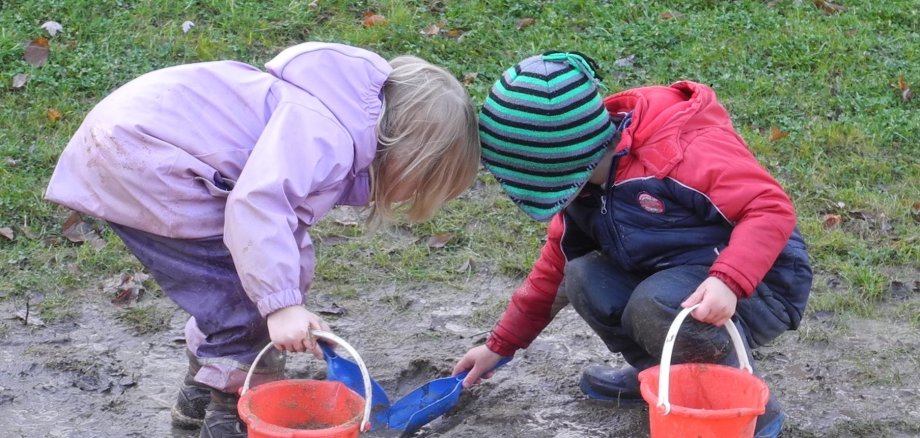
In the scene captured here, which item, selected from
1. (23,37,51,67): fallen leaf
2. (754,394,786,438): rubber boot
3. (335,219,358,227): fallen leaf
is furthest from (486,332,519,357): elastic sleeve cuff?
(23,37,51,67): fallen leaf

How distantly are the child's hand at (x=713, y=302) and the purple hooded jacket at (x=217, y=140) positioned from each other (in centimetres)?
88

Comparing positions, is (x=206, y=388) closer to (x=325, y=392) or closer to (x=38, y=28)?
(x=325, y=392)

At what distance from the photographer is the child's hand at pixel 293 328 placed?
2.60m

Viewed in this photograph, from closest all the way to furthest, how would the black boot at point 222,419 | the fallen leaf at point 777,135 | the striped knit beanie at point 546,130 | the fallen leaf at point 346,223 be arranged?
the striped knit beanie at point 546,130, the black boot at point 222,419, the fallen leaf at point 346,223, the fallen leaf at point 777,135

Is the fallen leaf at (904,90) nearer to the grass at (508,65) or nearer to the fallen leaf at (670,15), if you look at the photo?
the grass at (508,65)

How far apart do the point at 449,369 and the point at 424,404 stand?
1.22 feet

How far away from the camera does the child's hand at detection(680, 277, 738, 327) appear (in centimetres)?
263

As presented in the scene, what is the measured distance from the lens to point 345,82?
9.48ft

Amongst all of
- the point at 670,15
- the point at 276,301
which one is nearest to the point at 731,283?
the point at 276,301

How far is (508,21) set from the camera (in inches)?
244

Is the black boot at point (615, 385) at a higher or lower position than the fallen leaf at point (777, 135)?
higher

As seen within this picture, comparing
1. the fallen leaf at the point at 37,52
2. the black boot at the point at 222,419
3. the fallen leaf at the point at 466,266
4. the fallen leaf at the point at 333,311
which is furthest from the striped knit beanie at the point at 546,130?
the fallen leaf at the point at 37,52

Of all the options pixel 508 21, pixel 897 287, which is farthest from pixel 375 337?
pixel 508 21

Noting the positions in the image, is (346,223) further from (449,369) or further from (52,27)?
(52,27)
